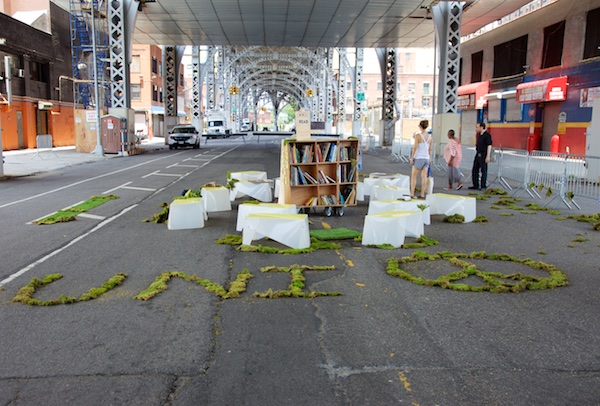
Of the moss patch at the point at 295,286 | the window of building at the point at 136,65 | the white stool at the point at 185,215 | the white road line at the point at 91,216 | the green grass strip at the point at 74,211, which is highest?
the window of building at the point at 136,65

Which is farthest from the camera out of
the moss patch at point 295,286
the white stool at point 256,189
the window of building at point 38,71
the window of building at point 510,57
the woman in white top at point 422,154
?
the window of building at point 38,71

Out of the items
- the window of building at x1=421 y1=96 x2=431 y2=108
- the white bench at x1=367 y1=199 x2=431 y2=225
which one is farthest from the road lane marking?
the window of building at x1=421 y1=96 x2=431 y2=108

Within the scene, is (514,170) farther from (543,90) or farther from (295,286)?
(543,90)

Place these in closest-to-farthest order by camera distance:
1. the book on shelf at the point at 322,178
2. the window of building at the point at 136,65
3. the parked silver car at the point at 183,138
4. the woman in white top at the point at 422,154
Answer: the book on shelf at the point at 322,178
the woman in white top at the point at 422,154
the parked silver car at the point at 183,138
the window of building at the point at 136,65

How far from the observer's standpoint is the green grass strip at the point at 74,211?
11336 millimetres

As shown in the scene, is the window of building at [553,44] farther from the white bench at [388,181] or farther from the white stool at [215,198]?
the white stool at [215,198]

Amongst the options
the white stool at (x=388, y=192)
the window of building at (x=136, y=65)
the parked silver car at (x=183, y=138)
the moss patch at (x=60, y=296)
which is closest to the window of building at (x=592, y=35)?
the white stool at (x=388, y=192)

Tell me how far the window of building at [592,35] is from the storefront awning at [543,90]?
6.96 feet

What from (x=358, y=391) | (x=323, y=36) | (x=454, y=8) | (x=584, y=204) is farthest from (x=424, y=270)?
(x=323, y=36)

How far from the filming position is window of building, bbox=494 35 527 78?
3547 cm

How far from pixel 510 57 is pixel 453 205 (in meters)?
29.1

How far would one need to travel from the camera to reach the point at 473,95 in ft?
142

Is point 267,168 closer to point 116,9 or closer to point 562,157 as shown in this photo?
point 562,157

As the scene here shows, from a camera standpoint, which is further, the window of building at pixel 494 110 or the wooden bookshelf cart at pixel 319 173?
the window of building at pixel 494 110
